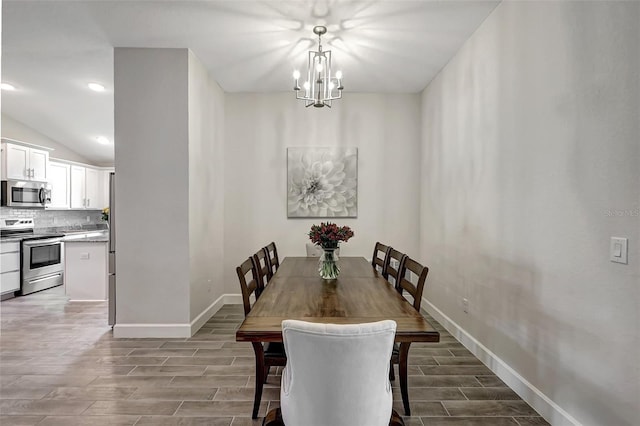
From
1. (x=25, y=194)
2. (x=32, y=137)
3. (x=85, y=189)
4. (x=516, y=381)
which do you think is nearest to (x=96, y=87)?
(x=25, y=194)

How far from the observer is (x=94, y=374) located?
→ 275cm

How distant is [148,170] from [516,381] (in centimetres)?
346

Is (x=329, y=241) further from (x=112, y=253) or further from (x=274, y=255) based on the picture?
(x=112, y=253)

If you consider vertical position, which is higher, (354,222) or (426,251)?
(354,222)

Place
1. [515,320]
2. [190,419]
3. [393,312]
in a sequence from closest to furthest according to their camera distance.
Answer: [393,312]
[190,419]
[515,320]

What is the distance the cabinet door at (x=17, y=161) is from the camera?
513cm

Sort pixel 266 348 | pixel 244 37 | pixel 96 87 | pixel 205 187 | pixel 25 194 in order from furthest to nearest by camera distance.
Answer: pixel 25 194 → pixel 96 87 → pixel 205 187 → pixel 244 37 → pixel 266 348

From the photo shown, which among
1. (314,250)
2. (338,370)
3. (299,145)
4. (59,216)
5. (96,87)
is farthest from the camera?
(59,216)

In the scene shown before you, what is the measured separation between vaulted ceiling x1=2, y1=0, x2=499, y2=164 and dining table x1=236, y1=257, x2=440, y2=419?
202 centimetres

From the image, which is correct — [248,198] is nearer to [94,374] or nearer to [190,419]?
[94,374]

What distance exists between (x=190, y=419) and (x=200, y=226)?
6.73 ft

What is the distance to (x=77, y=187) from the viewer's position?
666 centimetres

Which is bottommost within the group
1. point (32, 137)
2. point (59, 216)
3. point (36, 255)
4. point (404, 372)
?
point (404, 372)

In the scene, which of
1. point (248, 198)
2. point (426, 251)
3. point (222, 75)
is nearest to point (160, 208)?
point (248, 198)
